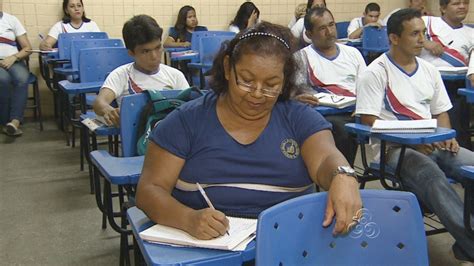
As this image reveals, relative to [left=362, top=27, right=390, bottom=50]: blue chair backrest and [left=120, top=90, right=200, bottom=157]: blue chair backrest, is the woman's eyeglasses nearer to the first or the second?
[left=120, top=90, right=200, bottom=157]: blue chair backrest

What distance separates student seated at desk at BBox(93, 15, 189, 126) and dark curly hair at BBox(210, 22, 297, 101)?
4.23 feet

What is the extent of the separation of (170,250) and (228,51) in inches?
23.7

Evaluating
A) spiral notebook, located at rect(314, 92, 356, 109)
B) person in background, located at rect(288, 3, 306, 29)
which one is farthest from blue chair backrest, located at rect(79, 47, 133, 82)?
person in background, located at rect(288, 3, 306, 29)

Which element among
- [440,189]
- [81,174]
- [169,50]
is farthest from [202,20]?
[440,189]

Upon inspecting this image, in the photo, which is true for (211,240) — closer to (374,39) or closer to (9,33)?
(374,39)

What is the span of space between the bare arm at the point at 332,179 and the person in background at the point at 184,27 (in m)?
4.84

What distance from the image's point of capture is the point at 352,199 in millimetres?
1183

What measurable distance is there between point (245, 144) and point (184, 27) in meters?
4.95

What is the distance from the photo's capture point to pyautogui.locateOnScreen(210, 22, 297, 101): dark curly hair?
1454mm

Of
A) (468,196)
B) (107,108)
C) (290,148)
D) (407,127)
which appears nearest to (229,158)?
(290,148)

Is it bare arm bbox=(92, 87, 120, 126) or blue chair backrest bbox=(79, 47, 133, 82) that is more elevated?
blue chair backrest bbox=(79, 47, 133, 82)

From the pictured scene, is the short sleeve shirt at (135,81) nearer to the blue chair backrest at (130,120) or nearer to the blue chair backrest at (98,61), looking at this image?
the blue chair backrest at (130,120)

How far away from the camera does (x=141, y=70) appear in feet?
9.64

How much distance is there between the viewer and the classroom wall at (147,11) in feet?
19.1
